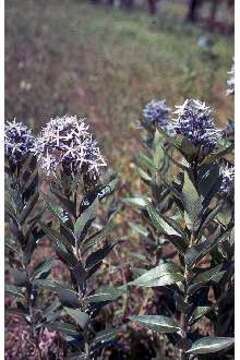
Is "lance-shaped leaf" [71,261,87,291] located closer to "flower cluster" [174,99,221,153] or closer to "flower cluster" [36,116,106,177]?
"flower cluster" [36,116,106,177]

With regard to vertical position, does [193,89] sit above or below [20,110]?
above

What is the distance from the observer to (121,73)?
30.0ft

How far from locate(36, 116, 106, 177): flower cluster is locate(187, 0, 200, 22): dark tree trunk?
19329 mm

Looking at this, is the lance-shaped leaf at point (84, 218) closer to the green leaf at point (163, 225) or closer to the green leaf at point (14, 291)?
the green leaf at point (163, 225)

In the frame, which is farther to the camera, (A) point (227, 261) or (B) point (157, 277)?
(A) point (227, 261)

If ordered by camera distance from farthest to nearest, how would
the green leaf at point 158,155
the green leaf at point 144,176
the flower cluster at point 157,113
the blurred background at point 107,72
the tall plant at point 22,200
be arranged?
the blurred background at point 107,72, the flower cluster at point 157,113, the green leaf at point 144,176, the green leaf at point 158,155, the tall plant at point 22,200

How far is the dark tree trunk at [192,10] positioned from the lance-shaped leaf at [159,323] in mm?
19370

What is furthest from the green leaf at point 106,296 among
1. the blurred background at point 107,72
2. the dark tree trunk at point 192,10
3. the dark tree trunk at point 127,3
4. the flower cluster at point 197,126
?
the dark tree trunk at point 127,3

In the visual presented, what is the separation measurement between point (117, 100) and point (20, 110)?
1.77 metres

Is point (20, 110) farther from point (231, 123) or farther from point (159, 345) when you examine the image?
point (159, 345)

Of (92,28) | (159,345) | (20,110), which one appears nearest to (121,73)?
(20,110)

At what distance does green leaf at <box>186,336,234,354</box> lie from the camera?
2045 millimetres

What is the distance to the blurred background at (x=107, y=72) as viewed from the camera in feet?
19.5

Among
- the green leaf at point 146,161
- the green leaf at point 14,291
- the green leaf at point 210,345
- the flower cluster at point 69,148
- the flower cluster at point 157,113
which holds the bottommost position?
the green leaf at point 210,345
